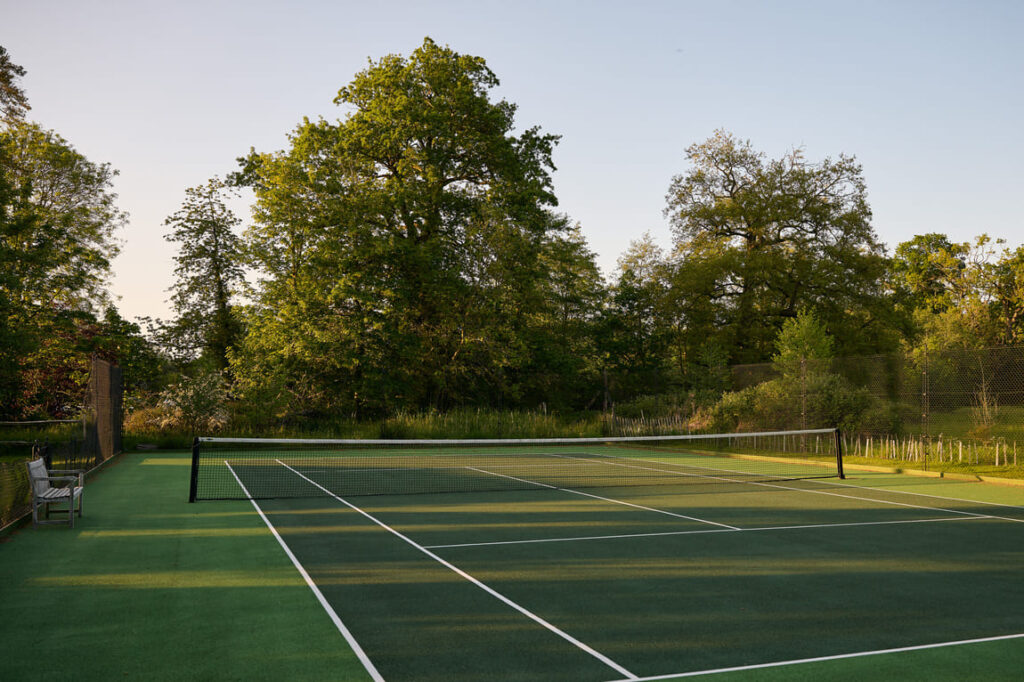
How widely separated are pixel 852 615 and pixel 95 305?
126 ft

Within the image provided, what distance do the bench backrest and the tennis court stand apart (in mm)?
2731

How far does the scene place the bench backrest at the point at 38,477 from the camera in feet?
31.5

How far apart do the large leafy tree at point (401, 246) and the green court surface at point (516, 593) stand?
19690mm

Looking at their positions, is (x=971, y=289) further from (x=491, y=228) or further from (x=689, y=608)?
(x=689, y=608)

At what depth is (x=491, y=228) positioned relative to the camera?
1309 inches

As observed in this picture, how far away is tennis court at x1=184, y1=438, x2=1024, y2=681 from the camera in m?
4.97

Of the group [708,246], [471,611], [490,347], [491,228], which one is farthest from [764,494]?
[708,246]

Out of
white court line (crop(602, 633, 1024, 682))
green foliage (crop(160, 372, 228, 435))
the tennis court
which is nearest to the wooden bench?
the tennis court

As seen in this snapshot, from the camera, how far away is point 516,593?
21.4ft

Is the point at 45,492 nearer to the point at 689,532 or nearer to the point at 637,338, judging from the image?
the point at 689,532

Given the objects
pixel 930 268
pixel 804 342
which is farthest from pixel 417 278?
pixel 930 268

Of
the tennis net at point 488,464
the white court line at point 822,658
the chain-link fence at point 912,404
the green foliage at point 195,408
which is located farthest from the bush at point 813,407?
the green foliage at point 195,408

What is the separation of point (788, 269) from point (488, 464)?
25884mm

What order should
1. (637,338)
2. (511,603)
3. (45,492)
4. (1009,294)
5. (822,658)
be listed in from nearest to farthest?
(822,658) < (511,603) < (45,492) < (637,338) < (1009,294)
